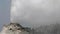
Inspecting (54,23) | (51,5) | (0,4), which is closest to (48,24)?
(54,23)

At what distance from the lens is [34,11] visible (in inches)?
56.9

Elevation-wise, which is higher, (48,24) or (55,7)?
(55,7)

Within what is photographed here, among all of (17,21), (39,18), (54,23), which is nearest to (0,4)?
(17,21)

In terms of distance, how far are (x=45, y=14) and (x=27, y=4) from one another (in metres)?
0.15

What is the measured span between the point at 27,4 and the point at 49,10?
16 cm

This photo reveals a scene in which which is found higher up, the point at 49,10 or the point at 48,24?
the point at 49,10

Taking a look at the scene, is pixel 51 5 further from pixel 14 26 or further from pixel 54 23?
pixel 14 26

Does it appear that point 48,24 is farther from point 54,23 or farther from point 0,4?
point 0,4

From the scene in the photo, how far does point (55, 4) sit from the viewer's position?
140 centimetres

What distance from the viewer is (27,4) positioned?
56.6 inches

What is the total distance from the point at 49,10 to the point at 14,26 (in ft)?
0.89

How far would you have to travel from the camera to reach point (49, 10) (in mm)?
1431

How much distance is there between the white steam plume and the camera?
141cm

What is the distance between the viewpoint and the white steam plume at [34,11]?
1.41m
